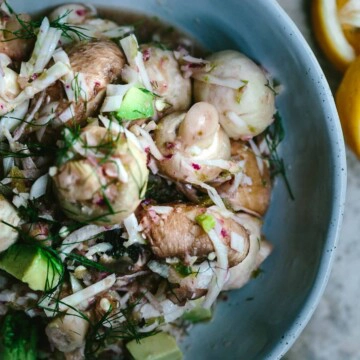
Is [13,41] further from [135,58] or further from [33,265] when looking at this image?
[33,265]

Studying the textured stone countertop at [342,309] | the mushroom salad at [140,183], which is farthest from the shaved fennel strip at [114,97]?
the textured stone countertop at [342,309]

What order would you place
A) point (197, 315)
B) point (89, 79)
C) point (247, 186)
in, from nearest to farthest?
1. point (89, 79)
2. point (247, 186)
3. point (197, 315)

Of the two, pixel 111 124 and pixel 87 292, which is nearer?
pixel 111 124

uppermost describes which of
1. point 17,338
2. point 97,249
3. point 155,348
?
point 97,249

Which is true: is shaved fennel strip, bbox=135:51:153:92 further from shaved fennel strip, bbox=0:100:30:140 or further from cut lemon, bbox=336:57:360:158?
cut lemon, bbox=336:57:360:158

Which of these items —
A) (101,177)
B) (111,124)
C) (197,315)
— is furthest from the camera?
(197,315)

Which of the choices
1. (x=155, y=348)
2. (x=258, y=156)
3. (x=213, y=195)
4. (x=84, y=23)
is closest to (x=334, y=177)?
(x=258, y=156)

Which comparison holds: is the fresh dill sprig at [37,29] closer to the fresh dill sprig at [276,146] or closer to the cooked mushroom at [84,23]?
the cooked mushroom at [84,23]
